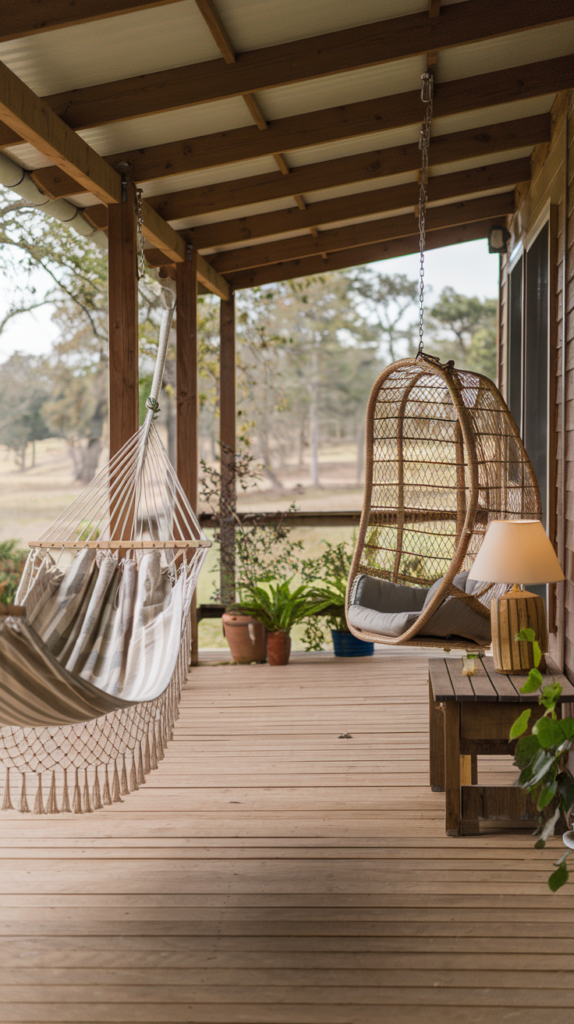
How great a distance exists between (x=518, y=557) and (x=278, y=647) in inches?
98.0

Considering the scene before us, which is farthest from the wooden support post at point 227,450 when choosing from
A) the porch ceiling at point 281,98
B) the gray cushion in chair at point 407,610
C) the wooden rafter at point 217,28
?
the wooden rafter at point 217,28

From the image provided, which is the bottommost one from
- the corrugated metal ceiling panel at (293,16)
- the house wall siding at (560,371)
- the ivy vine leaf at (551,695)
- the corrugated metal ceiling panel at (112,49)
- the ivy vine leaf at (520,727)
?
the ivy vine leaf at (520,727)

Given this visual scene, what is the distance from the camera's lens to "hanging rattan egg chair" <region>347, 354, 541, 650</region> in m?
3.02

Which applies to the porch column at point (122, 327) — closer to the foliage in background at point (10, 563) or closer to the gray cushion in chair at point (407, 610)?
the gray cushion in chair at point (407, 610)

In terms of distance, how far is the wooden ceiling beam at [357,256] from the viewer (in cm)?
527

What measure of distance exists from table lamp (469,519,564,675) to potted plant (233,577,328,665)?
2.25 metres

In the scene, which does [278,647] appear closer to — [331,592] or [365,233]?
[331,592]

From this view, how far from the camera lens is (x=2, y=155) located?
9.69 ft

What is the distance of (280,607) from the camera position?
4805 millimetres

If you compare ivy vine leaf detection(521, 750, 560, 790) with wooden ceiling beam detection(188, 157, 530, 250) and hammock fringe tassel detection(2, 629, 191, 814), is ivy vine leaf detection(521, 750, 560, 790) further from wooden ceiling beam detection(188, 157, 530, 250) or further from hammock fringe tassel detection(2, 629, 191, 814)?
wooden ceiling beam detection(188, 157, 530, 250)

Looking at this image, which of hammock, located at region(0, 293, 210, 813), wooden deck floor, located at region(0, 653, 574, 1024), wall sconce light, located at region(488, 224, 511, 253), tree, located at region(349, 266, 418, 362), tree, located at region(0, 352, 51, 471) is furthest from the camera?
tree, located at region(349, 266, 418, 362)

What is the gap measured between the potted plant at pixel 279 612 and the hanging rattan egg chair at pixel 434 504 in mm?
742

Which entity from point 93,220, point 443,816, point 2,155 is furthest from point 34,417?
point 443,816

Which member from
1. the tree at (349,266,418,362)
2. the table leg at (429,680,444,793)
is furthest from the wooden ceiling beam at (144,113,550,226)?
the tree at (349,266,418,362)
